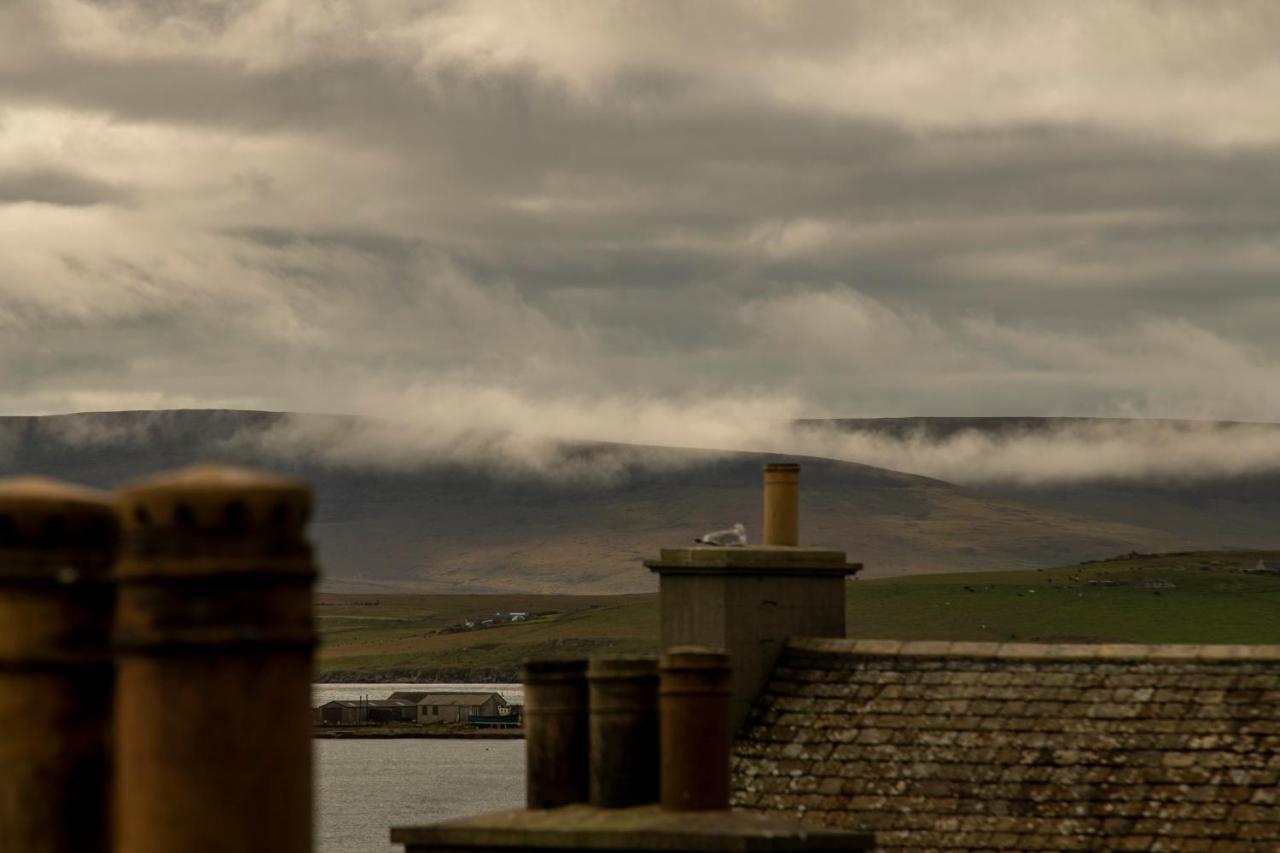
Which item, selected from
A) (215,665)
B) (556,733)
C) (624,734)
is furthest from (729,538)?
(215,665)

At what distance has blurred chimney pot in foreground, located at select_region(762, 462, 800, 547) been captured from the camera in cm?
3406

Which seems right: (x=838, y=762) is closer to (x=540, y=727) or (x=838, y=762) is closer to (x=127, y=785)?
(x=540, y=727)

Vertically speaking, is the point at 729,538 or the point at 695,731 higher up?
the point at 729,538

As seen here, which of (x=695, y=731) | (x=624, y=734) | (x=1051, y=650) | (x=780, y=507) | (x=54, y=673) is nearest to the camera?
(x=54, y=673)

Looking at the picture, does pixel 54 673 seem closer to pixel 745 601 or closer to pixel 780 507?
pixel 745 601

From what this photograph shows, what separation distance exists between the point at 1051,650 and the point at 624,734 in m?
12.0

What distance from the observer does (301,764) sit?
385 inches

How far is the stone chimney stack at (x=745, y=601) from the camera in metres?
32.3

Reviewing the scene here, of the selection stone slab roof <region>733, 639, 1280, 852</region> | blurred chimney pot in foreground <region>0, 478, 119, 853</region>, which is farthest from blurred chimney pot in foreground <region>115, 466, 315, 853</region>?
stone slab roof <region>733, 639, 1280, 852</region>

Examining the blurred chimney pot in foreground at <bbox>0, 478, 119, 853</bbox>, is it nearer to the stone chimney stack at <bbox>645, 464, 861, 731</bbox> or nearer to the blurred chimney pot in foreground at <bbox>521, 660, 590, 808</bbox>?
the blurred chimney pot in foreground at <bbox>521, 660, 590, 808</bbox>

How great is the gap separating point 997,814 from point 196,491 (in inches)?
780

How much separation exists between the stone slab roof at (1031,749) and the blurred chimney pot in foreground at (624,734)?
9.59 meters

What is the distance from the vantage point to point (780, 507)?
112 ft

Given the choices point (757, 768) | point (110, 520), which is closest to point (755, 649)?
point (757, 768)
